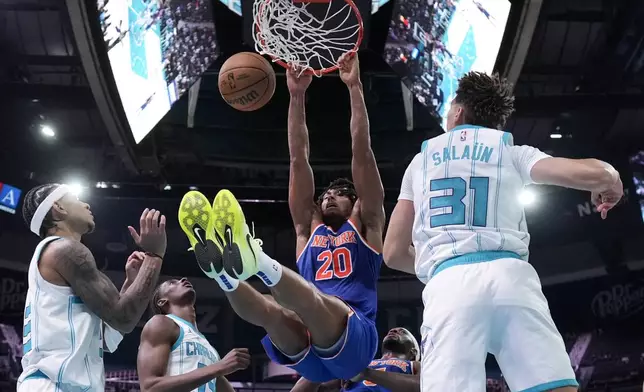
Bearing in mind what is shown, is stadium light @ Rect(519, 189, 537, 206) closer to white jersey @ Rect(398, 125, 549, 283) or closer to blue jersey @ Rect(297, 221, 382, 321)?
blue jersey @ Rect(297, 221, 382, 321)

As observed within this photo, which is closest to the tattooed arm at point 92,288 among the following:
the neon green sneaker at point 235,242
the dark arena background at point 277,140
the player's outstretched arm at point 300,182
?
the neon green sneaker at point 235,242

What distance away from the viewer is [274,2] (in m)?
5.41

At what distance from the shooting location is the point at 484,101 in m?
3.04

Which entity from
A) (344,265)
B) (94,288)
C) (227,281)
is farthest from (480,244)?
(94,288)

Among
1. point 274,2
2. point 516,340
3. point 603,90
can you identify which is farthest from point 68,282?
point 603,90

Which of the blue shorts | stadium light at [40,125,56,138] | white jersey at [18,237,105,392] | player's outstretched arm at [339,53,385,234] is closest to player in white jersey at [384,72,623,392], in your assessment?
the blue shorts

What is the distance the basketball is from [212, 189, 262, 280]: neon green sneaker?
1.98m

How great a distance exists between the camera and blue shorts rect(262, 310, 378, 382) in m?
3.64

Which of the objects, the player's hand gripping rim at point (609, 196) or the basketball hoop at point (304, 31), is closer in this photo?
the player's hand gripping rim at point (609, 196)

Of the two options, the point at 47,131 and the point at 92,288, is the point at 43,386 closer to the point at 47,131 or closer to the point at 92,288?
the point at 92,288

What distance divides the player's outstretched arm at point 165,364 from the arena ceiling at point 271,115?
4.98 meters

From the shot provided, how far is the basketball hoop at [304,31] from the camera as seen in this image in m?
5.05

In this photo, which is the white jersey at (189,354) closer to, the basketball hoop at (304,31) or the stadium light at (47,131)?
the basketball hoop at (304,31)

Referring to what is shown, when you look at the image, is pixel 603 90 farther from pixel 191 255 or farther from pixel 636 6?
pixel 191 255
